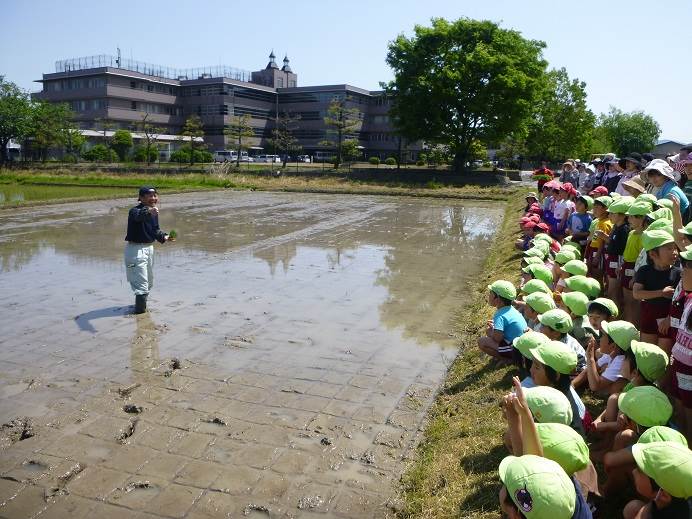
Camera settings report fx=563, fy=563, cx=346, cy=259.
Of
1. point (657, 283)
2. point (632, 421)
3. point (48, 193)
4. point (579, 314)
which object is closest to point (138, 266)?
point (579, 314)

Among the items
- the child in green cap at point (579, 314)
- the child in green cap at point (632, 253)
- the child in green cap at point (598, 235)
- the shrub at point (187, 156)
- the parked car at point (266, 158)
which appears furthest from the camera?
Result: the parked car at point (266, 158)

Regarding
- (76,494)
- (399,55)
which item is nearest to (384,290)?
(76,494)

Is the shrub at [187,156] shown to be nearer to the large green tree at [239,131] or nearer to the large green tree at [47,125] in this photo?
the large green tree at [239,131]

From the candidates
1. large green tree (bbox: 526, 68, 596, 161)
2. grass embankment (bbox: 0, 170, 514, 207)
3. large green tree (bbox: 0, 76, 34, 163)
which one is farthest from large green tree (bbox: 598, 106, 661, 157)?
large green tree (bbox: 0, 76, 34, 163)

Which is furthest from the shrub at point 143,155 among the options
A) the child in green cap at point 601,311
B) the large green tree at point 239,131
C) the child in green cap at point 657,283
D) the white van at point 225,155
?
the child in green cap at point 657,283

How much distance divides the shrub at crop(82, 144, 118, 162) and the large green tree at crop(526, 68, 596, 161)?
109 feet

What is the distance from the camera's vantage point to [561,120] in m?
42.5

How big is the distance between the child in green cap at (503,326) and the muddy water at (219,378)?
0.72m

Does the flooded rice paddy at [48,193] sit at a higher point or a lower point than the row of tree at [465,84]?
lower

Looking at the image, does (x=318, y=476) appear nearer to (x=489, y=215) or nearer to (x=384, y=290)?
(x=384, y=290)

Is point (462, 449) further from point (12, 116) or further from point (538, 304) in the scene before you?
point (12, 116)

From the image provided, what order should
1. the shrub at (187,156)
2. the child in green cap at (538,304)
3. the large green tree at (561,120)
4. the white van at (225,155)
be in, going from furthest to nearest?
the white van at (225,155)
the shrub at (187,156)
the large green tree at (561,120)
the child in green cap at (538,304)

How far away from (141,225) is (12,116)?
44.8 m

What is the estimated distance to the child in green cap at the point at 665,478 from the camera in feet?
8.09
